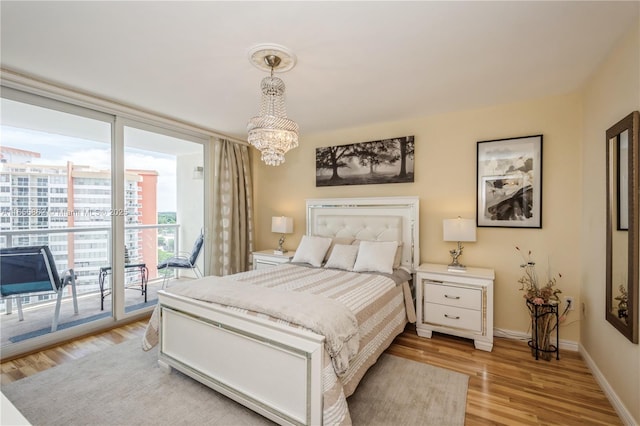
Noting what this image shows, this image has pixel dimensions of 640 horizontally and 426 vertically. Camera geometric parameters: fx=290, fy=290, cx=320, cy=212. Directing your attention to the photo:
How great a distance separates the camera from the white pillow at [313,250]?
3.55 meters

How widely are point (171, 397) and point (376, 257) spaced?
2.18 metres

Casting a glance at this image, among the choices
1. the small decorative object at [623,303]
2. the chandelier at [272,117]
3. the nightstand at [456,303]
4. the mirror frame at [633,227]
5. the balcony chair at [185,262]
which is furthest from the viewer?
the balcony chair at [185,262]

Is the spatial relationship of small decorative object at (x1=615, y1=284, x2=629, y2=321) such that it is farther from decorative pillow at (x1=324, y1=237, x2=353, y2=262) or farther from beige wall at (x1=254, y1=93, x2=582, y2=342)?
decorative pillow at (x1=324, y1=237, x2=353, y2=262)

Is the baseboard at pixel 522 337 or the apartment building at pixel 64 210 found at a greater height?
the apartment building at pixel 64 210

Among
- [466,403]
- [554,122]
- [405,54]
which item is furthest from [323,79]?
[466,403]

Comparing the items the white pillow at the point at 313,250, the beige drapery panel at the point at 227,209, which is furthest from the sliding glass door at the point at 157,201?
the white pillow at the point at 313,250

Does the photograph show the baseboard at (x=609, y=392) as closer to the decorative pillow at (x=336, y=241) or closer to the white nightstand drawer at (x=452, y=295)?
the white nightstand drawer at (x=452, y=295)

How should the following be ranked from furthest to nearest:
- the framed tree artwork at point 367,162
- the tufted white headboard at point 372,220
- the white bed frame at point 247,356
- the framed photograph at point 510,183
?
the framed tree artwork at point 367,162 → the tufted white headboard at point 372,220 → the framed photograph at point 510,183 → the white bed frame at point 247,356

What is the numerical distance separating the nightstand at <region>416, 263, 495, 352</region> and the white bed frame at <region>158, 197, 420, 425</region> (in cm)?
184

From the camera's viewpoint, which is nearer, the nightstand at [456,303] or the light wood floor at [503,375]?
the light wood floor at [503,375]

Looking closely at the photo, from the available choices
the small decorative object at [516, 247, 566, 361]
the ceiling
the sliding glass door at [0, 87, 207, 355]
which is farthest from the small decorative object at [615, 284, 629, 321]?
the sliding glass door at [0, 87, 207, 355]

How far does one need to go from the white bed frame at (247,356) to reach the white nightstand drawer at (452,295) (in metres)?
1.83

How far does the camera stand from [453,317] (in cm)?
294

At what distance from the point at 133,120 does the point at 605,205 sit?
474cm
